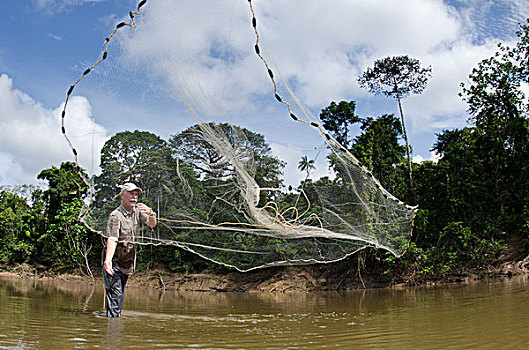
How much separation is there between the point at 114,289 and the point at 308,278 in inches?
378

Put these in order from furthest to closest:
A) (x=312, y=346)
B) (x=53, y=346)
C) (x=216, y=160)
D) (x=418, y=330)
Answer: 1. (x=216, y=160)
2. (x=418, y=330)
3. (x=312, y=346)
4. (x=53, y=346)

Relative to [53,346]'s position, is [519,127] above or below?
above

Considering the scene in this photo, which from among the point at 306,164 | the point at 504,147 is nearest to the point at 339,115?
the point at 504,147

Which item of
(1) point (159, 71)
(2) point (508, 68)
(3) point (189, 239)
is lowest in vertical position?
(3) point (189, 239)

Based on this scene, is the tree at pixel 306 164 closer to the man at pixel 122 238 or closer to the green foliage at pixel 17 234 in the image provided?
the man at pixel 122 238

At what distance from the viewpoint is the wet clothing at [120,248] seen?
471cm

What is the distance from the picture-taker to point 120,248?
4.86m

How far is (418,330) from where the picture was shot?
4371mm

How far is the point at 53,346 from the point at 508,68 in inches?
662

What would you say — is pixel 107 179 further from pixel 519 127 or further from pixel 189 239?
pixel 519 127

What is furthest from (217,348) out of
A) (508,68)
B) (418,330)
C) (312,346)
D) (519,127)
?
(508,68)

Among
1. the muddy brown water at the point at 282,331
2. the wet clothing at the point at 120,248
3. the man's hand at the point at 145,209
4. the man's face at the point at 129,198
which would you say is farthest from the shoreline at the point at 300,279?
the man's face at the point at 129,198

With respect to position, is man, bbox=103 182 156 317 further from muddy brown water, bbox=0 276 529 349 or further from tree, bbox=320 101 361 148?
tree, bbox=320 101 361 148

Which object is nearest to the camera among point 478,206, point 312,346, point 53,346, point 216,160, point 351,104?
point 53,346
